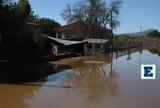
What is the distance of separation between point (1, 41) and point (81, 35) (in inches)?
1808

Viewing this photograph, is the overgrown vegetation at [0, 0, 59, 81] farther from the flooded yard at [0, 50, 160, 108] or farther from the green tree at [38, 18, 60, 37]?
the green tree at [38, 18, 60, 37]

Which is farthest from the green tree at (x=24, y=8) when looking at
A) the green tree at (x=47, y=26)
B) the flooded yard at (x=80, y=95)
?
the flooded yard at (x=80, y=95)

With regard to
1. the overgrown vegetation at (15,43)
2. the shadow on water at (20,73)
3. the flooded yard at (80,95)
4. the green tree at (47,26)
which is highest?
the green tree at (47,26)

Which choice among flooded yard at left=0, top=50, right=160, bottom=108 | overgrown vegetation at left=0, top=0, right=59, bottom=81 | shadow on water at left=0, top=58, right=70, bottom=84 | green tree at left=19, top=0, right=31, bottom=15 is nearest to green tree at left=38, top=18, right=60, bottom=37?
green tree at left=19, top=0, right=31, bottom=15

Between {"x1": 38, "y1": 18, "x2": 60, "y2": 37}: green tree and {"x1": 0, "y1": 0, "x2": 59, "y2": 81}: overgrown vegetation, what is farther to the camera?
{"x1": 38, "y1": 18, "x2": 60, "y2": 37}: green tree

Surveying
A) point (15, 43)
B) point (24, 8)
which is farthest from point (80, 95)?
point (24, 8)

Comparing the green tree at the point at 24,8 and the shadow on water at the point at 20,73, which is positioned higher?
the green tree at the point at 24,8

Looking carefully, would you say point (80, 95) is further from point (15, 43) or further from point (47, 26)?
point (47, 26)

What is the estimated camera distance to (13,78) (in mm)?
20078

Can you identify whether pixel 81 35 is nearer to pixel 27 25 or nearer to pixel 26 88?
pixel 27 25

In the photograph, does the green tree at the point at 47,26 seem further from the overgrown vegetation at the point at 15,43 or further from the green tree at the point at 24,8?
the overgrown vegetation at the point at 15,43

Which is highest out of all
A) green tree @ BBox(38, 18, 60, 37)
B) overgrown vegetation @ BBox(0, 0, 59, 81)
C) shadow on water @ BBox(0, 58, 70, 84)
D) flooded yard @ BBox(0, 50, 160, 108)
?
green tree @ BBox(38, 18, 60, 37)

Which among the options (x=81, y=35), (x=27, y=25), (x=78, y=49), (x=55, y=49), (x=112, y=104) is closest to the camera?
(x=112, y=104)

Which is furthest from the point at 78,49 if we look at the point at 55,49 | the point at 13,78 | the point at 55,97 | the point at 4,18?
the point at 55,97
